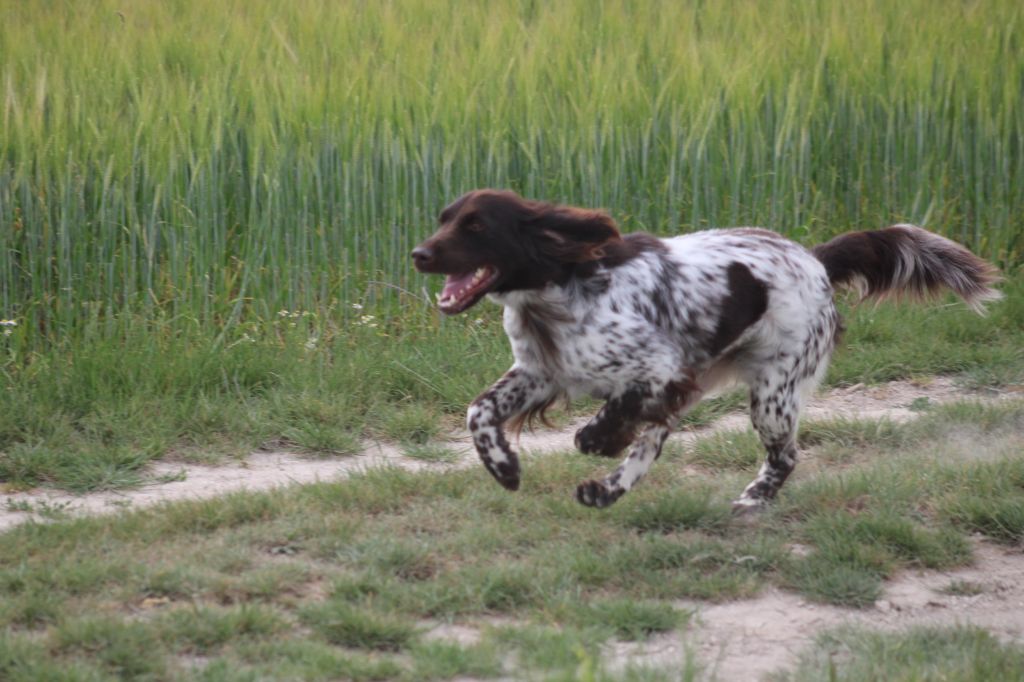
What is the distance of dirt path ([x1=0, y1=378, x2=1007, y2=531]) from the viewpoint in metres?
5.46

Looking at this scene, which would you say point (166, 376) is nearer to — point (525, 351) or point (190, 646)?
point (525, 351)

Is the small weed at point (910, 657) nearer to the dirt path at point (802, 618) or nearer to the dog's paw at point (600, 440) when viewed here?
the dirt path at point (802, 618)

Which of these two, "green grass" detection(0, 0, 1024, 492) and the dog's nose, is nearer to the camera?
the dog's nose

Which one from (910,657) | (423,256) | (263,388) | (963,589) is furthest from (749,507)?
(263,388)

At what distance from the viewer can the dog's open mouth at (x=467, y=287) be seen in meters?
4.66

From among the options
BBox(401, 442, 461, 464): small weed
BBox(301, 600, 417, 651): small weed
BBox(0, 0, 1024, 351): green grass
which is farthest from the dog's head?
BBox(0, 0, 1024, 351): green grass

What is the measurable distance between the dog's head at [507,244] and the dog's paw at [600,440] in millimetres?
585

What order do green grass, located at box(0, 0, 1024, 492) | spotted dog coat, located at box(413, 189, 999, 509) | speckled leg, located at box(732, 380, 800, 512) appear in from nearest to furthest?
spotted dog coat, located at box(413, 189, 999, 509) → speckled leg, located at box(732, 380, 800, 512) → green grass, located at box(0, 0, 1024, 492)

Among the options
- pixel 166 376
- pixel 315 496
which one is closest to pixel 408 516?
pixel 315 496

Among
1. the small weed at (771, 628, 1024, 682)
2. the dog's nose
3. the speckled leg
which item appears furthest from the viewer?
the speckled leg

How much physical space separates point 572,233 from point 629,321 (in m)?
0.40

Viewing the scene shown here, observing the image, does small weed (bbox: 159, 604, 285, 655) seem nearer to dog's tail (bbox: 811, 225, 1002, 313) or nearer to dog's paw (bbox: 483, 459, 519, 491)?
dog's paw (bbox: 483, 459, 519, 491)

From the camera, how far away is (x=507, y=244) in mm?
4832

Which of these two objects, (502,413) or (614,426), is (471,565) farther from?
(614,426)
